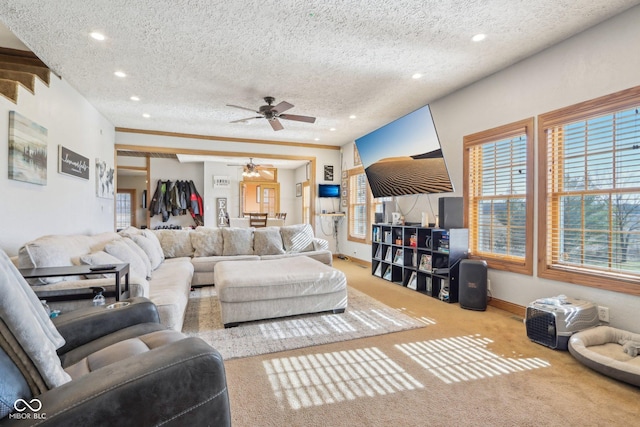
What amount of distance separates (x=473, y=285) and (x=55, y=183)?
492 centimetres

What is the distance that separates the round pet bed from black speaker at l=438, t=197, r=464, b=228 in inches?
68.4

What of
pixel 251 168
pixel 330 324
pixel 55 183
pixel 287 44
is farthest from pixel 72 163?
pixel 251 168

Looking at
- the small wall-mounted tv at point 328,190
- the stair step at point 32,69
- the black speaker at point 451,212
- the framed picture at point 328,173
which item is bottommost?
the black speaker at point 451,212

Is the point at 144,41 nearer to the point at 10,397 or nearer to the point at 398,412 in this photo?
the point at 10,397

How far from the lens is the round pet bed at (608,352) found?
6.65 feet

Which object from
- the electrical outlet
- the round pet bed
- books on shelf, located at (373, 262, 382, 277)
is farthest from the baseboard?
books on shelf, located at (373, 262, 382, 277)

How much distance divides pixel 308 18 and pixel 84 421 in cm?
290

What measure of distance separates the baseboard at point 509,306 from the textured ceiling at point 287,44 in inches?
104

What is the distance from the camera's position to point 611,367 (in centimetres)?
208

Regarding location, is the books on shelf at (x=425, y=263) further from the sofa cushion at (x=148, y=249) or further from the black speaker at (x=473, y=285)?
the sofa cushion at (x=148, y=249)

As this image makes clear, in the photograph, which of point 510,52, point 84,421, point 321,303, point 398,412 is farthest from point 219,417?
point 510,52

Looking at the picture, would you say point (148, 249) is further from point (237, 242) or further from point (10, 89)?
point (10, 89)

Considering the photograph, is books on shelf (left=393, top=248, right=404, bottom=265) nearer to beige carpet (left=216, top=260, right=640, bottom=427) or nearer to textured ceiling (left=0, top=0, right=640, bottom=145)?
beige carpet (left=216, top=260, right=640, bottom=427)

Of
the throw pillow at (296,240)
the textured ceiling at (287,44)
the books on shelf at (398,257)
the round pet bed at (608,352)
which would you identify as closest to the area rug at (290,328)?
the round pet bed at (608,352)
